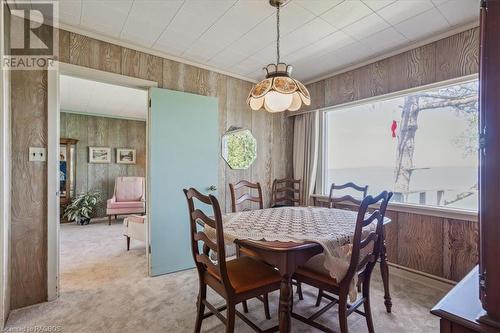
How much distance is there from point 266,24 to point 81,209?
533 cm

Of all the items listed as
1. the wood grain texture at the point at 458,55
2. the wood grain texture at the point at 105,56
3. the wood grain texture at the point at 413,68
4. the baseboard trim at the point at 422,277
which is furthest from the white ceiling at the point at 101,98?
the baseboard trim at the point at 422,277

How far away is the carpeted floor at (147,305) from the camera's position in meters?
1.85

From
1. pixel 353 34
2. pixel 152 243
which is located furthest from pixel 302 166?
pixel 152 243

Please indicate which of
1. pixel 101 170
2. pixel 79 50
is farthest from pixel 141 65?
pixel 101 170

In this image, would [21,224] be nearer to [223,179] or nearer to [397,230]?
[223,179]

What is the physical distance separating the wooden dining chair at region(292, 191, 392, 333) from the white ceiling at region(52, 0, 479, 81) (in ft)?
5.32

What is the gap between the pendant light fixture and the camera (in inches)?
73.5

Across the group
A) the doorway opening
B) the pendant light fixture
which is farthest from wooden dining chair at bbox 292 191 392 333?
the doorway opening

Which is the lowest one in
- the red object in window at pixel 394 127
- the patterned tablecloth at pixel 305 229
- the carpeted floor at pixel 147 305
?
the carpeted floor at pixel 147 305

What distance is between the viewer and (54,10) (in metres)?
2.11

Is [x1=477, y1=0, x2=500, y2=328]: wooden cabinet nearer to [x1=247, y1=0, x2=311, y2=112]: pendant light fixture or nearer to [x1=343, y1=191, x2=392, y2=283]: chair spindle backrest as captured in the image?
[x1=343, y1=191, x2=392, y2=283]: chair spindle backrest

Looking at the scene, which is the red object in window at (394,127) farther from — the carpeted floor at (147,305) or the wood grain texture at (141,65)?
the wood grain texture at (141,65)

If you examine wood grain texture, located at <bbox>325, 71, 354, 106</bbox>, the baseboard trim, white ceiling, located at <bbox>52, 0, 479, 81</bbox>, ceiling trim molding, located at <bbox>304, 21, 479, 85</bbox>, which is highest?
white ceiling, located at <bbox>52, 0, 479, 81</bbox>

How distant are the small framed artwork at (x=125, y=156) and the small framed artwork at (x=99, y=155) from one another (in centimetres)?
20
